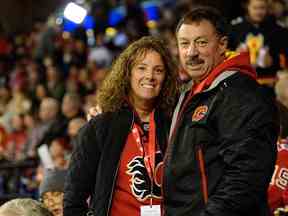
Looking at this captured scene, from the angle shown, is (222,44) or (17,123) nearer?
(222,44)

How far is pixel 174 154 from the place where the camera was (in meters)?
3.36

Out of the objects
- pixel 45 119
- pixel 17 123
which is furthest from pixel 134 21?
pixel 45 119

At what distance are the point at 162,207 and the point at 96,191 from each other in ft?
1.28

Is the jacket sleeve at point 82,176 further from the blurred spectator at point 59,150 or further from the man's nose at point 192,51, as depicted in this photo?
the blurred spectator at point 59,150

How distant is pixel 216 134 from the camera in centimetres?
327

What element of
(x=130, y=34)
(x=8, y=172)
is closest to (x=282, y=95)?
(x=8, y=172)

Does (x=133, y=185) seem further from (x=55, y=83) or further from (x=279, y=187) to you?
(x=55, y=83)

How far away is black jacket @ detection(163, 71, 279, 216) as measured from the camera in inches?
123

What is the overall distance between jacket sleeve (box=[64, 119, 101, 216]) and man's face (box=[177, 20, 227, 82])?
26.5 inches

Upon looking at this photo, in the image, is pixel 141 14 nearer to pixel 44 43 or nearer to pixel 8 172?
pixel 44 43

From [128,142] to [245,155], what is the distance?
876mm

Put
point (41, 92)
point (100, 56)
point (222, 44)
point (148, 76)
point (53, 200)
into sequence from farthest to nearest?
point (100, 56), point (41, 92), point (53, 200), point (148, 76), point (222, 44)

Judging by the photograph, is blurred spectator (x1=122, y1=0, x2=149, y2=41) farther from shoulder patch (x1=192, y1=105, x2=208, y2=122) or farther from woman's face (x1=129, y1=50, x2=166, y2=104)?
shoulder patch (x1=192, y1=105, x2=208, y2=122)

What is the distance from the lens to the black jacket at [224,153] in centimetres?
313
